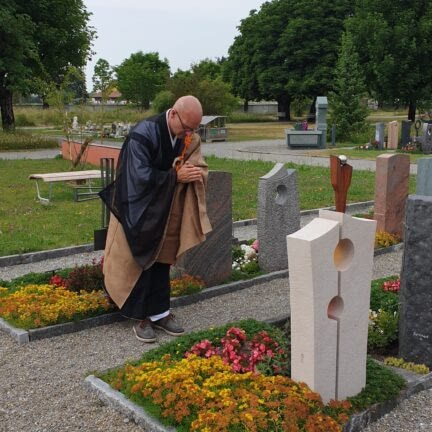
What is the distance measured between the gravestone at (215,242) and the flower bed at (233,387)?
6.73 feet

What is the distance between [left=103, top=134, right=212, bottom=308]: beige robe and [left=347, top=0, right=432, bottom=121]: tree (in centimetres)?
2522

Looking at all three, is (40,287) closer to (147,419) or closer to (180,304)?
(180,304)

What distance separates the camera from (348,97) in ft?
94.1

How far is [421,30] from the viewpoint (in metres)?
28.6

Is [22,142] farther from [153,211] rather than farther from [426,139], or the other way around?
[153,211]

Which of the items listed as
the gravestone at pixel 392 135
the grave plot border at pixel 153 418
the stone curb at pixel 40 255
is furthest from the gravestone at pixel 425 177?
the gravestone at pixel 392 135

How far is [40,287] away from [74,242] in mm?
2765

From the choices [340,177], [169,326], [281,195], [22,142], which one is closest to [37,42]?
[22,142]

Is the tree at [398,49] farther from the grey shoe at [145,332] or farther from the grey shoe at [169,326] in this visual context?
the grey shoe at [145,332]

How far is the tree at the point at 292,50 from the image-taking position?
49938mm

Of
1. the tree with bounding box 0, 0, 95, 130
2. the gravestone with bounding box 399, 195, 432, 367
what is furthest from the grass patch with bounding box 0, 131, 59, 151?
the gravestone with bounding box 399, 195, 432, 367

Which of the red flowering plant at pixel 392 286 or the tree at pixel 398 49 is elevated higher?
the tree at pixel 398 49

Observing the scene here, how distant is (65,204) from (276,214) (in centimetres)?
587

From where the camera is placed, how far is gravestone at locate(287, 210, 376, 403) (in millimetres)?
3549
